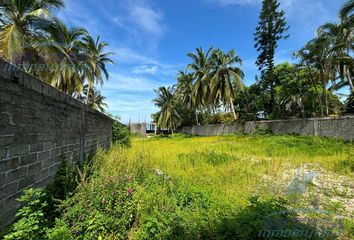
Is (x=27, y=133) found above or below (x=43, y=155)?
above

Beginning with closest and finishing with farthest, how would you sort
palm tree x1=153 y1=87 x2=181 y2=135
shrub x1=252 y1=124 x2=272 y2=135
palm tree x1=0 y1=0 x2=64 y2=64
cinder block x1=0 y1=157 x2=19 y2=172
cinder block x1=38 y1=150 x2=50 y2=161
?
cinder block x1=0 y1=157 x2=19 y2=172 → cinder block x1=38 y1=150 x2=50 y2=161 → palm tree x1=0 y1=0 x2=64 y2=64 → shrub x1=252 y1=124 x2=272 y2=135 → palm tree x1=153 y1=87 x2=181 y2=135

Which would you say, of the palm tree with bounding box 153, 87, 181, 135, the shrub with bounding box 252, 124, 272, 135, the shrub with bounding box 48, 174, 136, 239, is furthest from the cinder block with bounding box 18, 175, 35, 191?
the palm tree with bounding box 153, 87, 181, 135

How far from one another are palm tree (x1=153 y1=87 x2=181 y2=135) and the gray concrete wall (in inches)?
954

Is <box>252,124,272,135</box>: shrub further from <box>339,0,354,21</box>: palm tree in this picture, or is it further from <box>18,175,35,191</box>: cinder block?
<box>18,175,35,191</box>: cinder block

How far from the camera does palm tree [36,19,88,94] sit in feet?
32.5

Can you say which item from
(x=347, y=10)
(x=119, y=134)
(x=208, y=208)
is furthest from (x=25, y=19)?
(x=347, y=10)

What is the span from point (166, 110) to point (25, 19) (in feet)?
68.1

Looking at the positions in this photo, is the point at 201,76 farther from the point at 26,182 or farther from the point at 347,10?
the point at 26,182

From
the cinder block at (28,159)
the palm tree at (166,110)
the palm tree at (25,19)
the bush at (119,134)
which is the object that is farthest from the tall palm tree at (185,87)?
the cinder block at (28,159)

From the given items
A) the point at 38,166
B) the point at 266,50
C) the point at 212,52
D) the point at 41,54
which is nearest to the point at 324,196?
the point at 38,166

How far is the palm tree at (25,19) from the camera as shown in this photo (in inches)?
321

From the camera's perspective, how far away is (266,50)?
70.4 ft

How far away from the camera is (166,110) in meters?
29.1

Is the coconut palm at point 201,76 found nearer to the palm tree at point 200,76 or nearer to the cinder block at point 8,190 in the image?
the palm tree at point 200,76
